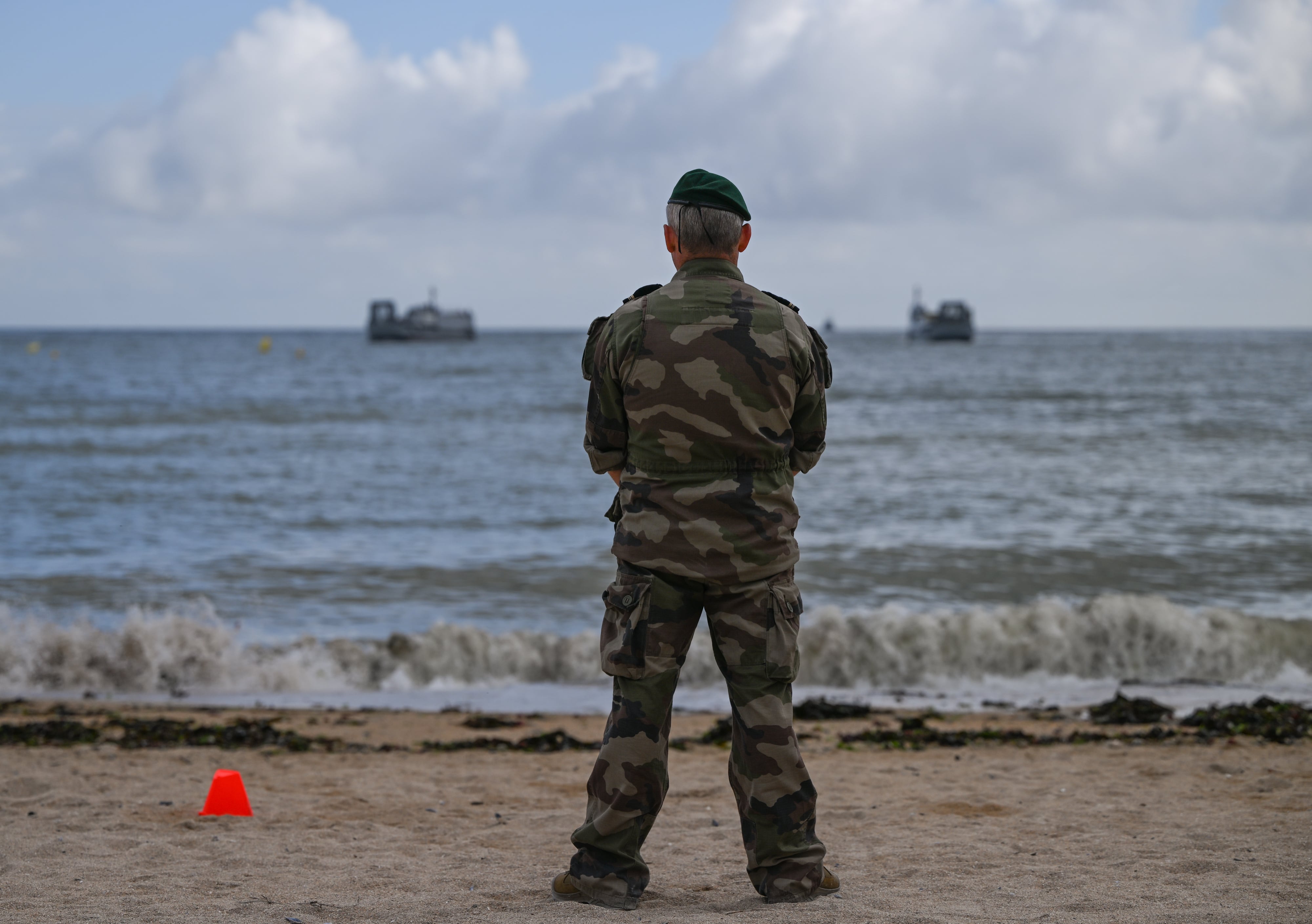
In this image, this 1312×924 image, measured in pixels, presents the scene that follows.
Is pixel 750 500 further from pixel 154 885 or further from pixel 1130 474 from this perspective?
pixel 1130 474

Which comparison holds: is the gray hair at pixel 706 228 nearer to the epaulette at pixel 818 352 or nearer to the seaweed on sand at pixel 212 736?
the epaulette at pixel 818 352

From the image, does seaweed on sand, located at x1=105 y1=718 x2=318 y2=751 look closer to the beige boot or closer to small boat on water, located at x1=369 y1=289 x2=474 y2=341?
the beige boot

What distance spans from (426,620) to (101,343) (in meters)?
99.3

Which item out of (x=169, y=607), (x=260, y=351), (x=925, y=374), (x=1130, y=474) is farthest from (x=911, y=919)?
(x=260, y=351)

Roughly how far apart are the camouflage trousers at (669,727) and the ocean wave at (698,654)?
5.28m

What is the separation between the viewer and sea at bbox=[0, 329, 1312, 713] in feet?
28.5

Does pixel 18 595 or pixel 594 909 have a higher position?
pixel 594 909

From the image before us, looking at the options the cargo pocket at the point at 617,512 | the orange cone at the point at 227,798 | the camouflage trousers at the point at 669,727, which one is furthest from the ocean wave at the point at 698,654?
A: the cargo pocket at the point at 617,512

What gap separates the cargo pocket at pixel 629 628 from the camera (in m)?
3.01

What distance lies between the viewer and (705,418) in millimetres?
2977

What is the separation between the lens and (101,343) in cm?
9688

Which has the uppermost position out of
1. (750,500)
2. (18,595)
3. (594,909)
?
(750,500)

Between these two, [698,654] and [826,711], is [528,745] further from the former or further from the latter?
[698,654]

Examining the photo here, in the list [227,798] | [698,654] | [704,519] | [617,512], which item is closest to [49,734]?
[227,798]
